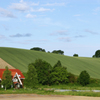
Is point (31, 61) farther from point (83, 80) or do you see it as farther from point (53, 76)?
point (83, 80)

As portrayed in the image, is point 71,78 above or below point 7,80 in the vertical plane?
below

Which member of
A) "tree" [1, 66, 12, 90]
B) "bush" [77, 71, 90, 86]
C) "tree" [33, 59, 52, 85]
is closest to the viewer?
"tree" [1, 66, 12, 90]

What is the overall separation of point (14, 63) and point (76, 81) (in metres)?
30.2

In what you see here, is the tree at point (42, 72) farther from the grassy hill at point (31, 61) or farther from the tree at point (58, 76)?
the grassy hill at point (31, 61)

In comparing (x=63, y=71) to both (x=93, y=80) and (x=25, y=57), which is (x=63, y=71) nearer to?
(x=93, y=80)

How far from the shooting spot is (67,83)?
373ft

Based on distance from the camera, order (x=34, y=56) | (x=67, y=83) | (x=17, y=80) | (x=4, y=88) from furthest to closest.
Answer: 1. (x=34, y=56)
2. (x=67, y=83)
3. (x=17, y=80)
4. (x=4, y=88)

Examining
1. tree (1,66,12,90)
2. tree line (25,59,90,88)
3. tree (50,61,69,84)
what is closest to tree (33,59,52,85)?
tree line (25,59,90,88)

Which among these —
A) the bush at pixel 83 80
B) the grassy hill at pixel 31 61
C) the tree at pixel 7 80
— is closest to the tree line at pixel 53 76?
the bush at pixel 83 80

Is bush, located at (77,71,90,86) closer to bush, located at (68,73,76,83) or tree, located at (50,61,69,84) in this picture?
bush, located at (68,73,76,83)

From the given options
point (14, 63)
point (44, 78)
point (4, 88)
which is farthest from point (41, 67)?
point (4, 88)

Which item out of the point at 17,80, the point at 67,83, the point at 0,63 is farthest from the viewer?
the point at 67,83

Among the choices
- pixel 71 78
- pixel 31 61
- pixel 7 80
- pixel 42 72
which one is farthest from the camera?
pixel 31 61

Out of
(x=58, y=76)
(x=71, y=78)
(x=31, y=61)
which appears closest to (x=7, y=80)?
(x=58, y=76)
